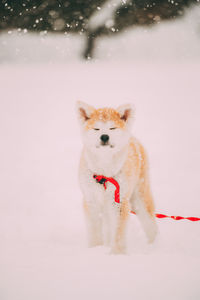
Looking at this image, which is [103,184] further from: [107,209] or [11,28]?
[11,28]

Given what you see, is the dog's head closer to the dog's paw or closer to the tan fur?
the tan fur

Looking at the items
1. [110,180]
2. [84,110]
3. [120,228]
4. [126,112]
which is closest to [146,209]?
[120,228]

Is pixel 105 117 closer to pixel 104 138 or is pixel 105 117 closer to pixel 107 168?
pixel 104 138

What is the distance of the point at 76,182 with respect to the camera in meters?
4.78

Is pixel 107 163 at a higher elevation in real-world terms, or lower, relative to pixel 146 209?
higher

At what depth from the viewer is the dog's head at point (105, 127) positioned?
2.02 m

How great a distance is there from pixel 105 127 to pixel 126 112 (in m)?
0.32

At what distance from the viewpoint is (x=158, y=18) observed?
30.8 ft

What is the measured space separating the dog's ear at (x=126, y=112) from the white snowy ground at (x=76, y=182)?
46.0 inches

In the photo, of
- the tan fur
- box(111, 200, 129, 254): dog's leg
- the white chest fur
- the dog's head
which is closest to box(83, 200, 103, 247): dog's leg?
box(111, 200, 129, 254): dog's leg

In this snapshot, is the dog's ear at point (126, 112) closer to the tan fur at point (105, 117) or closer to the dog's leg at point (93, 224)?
the tan fur at point (105, 117)

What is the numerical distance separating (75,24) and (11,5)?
264 cm

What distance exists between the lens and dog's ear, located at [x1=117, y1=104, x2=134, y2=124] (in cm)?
223

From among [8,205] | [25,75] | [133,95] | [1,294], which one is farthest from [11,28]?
[1,294]
